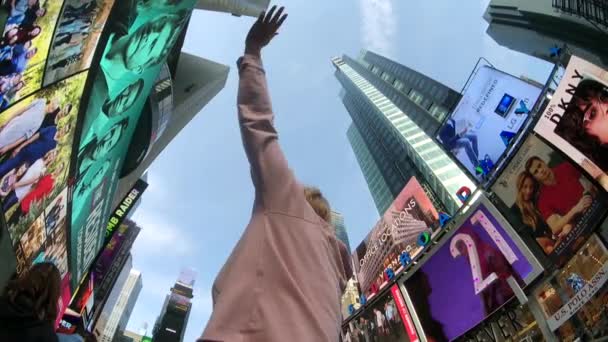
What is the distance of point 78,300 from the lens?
2445 cm

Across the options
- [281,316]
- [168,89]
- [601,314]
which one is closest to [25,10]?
[281,316]

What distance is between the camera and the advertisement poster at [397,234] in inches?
707

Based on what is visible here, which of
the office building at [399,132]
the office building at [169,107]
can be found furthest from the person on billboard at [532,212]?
the office building at [399,132]

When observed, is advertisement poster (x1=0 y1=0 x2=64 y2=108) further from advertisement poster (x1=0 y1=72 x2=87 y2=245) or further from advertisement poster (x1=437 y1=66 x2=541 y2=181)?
advertisement poster (x1=437 y1=66 x2=541 y2=181)

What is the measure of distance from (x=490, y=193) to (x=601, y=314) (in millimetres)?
4991

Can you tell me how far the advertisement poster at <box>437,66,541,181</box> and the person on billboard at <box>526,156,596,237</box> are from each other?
7.71 ft

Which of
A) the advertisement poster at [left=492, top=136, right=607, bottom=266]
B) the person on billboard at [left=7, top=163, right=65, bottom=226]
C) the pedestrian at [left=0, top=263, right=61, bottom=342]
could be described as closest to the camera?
the pedestrian at [left=0, top=263, right=61, bottom=342]

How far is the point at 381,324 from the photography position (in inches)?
722

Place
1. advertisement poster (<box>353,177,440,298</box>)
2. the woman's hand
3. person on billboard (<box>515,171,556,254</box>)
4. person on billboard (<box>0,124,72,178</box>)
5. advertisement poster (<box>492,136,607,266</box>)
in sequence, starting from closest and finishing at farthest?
the woman's hand → person on billboard (<box>0,124,72,178</box>) → advertisement poster (<box>492,136,607,266</box>) → person on billboard (<box>515,171,556,254</box>) → advertisement poster (<box>353,177,440,298</box>)

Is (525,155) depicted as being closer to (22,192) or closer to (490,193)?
(490,193)

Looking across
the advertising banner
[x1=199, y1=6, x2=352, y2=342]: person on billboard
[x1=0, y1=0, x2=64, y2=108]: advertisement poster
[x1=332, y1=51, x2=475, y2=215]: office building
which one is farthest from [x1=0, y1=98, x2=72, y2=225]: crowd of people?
[x1=332, y1=51, x2=475, y2=215]: office building

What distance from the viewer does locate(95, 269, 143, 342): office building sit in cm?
10650

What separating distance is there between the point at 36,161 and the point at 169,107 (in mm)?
10011

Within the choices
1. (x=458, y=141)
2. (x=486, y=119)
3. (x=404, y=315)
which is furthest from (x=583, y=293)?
(x=458, y=141)
